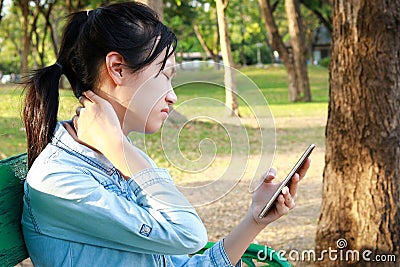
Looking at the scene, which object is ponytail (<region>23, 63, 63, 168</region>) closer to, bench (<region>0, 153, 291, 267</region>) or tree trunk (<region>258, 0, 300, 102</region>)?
bench (<region>0, 153, 291, 267</region>)

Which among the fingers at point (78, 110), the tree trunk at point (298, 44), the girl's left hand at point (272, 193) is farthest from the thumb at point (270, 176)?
the tree trunk at point (298, 44)

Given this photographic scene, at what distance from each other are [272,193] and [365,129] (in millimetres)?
2104

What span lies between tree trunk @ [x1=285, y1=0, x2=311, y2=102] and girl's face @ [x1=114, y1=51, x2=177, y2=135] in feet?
58.5

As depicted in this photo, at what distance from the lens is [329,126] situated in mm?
3930

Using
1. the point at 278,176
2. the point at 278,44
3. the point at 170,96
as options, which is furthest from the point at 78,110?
the point at 278,44

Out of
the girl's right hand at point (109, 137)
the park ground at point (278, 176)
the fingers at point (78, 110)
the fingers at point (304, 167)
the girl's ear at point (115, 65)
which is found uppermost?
the girl's ear at point (115, 65)

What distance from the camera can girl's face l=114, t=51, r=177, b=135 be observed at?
5.38 feet

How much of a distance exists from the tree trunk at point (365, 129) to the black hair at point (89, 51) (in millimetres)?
2208

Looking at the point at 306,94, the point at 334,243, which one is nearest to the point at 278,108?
the point at 306,94

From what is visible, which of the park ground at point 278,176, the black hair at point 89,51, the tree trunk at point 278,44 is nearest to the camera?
the black hair at point 89,51

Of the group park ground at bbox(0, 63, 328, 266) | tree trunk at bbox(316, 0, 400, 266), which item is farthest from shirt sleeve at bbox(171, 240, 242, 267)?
tree trunk at bbox(316, 0, 400, 266)

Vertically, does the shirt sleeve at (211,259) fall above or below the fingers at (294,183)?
below

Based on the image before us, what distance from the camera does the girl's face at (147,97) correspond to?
1.64m

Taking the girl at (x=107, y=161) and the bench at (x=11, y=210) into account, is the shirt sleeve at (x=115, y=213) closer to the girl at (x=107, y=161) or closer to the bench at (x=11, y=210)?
the girl at (x=107, y=161)
